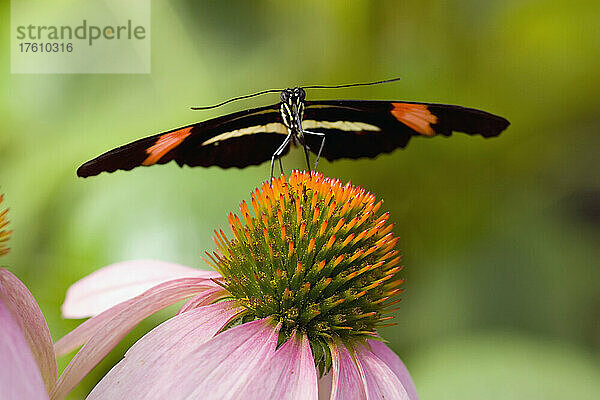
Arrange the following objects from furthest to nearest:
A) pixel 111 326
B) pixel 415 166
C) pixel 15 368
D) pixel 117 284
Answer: pixel 415 166 < pixel 117 284 < pixel 111 326 < pixel 15 368

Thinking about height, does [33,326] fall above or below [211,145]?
below

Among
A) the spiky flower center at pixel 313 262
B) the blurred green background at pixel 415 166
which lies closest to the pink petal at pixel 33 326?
the spiky flower center at pixel 313 262

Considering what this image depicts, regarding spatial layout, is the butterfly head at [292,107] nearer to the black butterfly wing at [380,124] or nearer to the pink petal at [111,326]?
the black butterfly wing at [380,124]

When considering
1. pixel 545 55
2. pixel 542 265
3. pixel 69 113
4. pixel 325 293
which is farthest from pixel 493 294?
pixel 69 113

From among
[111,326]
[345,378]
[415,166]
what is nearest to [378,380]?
[345,378]

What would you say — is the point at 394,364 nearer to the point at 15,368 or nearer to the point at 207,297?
the point at 207,297

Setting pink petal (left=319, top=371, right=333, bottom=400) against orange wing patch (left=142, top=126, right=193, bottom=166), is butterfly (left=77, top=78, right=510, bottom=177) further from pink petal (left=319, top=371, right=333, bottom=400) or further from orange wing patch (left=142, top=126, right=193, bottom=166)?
pink petal (left=319, top=371, right=333, bottom=400)

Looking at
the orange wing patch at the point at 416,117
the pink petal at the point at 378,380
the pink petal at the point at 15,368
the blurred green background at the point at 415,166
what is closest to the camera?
the pink petal at the point at 15,368
